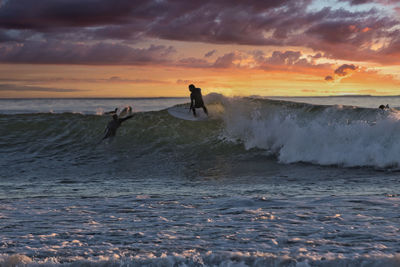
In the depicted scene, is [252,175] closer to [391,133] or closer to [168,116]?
[391,133]

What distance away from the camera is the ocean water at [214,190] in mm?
3973

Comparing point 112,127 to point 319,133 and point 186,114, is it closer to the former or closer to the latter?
point 186,114

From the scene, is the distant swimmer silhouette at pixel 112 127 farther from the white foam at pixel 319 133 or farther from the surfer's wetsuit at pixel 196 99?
the white foam at pixel 319 133

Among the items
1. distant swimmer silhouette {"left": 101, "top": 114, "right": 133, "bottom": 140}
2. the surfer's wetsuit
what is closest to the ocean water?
distant swimmer silhouette {"left": 101, "top": 114, "right": 133, "bottom": 140}

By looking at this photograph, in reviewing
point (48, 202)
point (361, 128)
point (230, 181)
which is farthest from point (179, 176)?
point (361, 128)

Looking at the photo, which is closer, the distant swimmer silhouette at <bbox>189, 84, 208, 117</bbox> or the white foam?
the white foam

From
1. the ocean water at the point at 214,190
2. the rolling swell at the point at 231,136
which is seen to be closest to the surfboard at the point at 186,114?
the rolling swell at the point at 231,136

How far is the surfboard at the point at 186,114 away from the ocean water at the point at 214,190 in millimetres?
355

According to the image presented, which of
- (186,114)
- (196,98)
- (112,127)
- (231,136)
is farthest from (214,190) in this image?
(112,127)

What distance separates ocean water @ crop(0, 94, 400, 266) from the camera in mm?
3973

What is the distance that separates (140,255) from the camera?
3863 millimetres

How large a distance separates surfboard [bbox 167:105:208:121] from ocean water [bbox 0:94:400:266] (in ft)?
1.16

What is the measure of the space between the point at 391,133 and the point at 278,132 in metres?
3.46

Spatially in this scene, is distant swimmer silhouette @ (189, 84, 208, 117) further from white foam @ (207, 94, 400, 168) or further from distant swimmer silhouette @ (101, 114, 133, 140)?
distant swimmer silhouette @ (101, 114, 133, 140)
